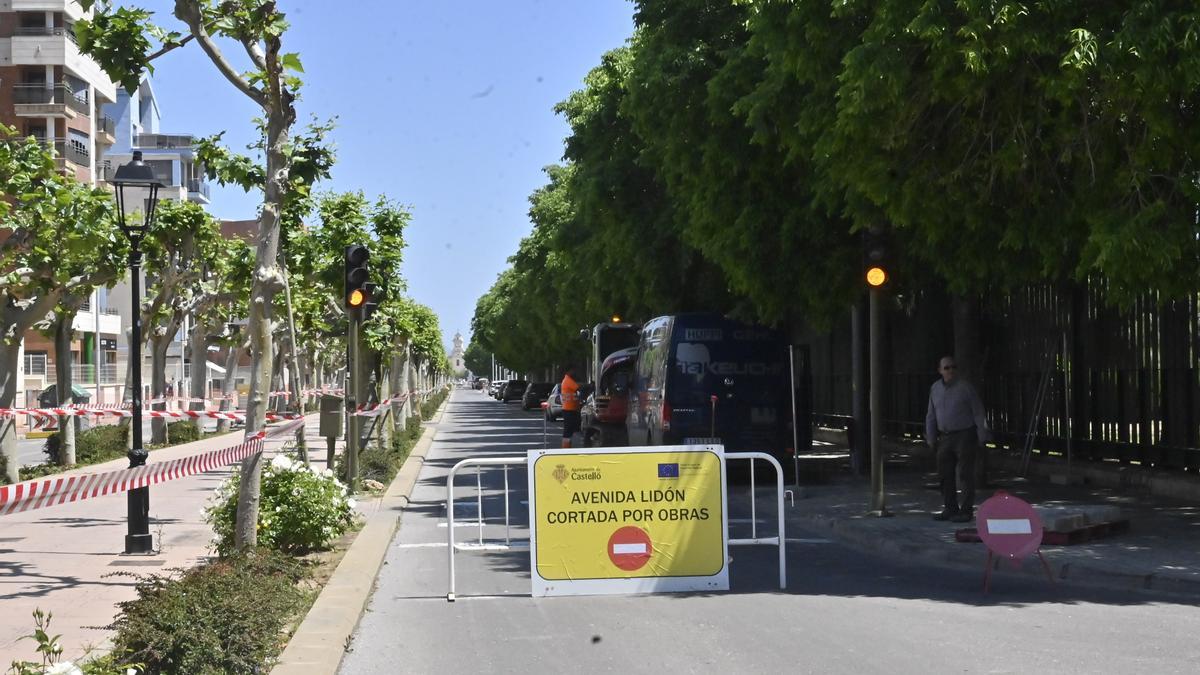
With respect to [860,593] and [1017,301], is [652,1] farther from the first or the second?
[860,593]

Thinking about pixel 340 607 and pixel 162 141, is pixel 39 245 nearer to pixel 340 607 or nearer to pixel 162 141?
pixel 340 607

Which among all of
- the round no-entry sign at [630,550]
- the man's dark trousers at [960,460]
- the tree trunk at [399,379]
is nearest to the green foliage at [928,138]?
the man's dark trousers at [960,460]

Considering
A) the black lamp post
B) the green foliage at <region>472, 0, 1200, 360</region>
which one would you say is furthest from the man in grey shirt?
the black lamp post

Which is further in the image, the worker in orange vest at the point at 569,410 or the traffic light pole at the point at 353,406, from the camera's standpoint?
the worker in orange vest at the point at 569,410

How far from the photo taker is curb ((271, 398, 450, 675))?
25.5 ft

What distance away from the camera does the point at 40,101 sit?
57844mm

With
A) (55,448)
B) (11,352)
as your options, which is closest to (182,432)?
(55,448)

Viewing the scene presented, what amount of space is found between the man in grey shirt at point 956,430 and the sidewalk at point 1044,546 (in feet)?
1.20

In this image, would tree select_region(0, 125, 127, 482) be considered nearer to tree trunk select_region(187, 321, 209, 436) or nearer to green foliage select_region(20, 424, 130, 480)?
green foliage select_region(20, 424, 130, 480)

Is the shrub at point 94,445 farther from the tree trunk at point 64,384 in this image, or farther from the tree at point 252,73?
the tree at point 252,73

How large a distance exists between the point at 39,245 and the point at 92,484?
38.9 feet

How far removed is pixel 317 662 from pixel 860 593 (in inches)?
186

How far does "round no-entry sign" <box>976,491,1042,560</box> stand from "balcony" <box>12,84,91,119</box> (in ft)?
179

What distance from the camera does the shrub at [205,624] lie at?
680cm
